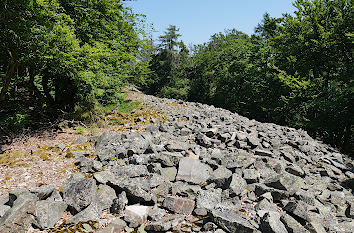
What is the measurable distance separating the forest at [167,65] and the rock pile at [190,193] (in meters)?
3.76

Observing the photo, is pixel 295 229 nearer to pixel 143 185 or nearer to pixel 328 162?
pixel 143 185

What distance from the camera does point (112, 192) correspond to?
440cm

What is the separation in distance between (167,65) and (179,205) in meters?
37.8

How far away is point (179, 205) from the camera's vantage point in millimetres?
4145

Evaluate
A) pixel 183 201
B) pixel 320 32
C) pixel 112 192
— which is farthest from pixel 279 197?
pixel 320 32

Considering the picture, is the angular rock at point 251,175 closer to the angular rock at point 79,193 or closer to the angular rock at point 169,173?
the angular rock at point 169,173

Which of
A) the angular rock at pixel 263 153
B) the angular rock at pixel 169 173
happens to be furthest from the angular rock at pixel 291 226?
the angular rock at pixel 263 153

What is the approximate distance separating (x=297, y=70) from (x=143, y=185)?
2077 cm

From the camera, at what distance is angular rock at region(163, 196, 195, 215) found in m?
4.09

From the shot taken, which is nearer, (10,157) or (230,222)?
(230,222)

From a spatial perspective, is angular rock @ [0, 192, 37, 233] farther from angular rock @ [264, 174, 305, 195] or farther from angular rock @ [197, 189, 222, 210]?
angular rock @ [264, 174, 305, 195]

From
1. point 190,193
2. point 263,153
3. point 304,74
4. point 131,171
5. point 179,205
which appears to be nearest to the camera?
point 179,205

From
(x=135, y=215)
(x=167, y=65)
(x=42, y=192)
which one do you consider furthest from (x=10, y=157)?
(x=167, y=65)

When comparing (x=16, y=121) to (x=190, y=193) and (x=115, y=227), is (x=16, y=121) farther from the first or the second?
(x=190, y=193)
